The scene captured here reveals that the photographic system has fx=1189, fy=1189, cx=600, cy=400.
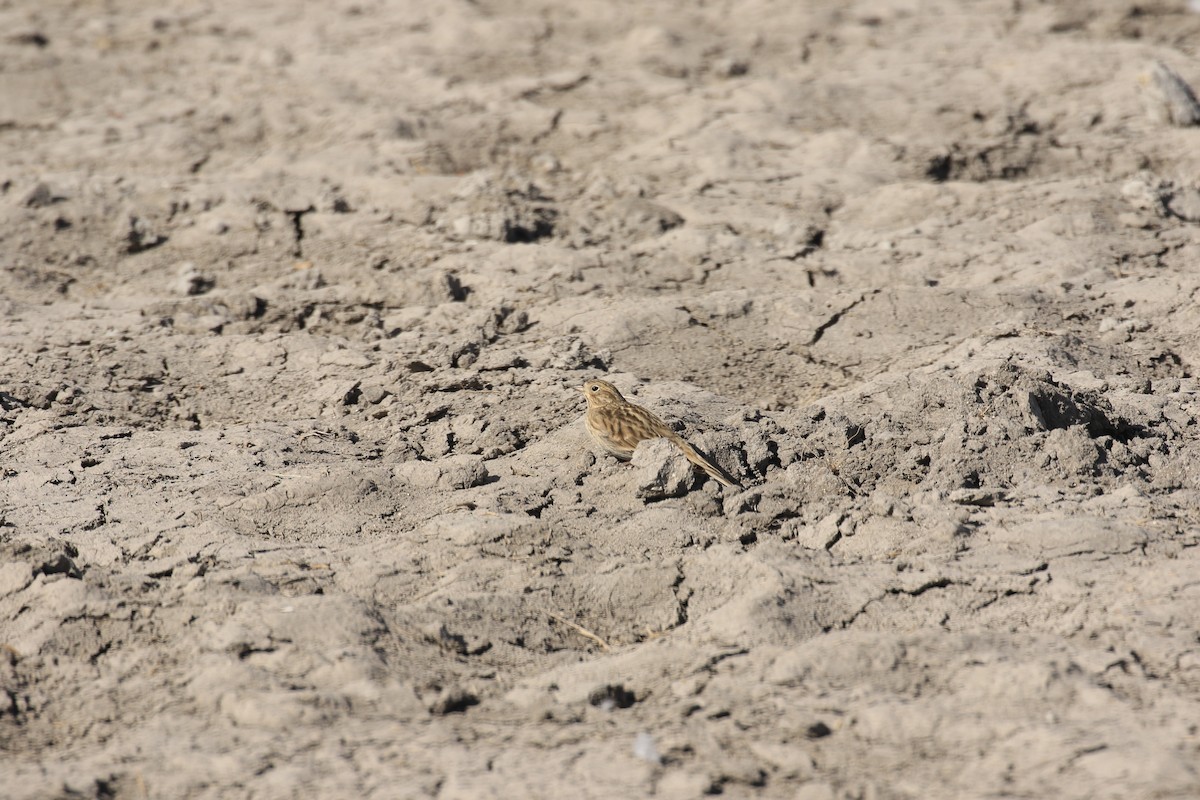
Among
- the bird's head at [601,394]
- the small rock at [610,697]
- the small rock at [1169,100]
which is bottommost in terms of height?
the small rock at [610,697]

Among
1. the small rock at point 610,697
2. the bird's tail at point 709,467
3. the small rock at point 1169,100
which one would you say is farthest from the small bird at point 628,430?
the small rock at point 1169,100

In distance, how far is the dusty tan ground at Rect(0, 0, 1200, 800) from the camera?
346 centimetres

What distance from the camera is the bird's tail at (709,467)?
4.64 metres

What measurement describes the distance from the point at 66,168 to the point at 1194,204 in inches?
274

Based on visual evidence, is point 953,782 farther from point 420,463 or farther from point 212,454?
point 212,454

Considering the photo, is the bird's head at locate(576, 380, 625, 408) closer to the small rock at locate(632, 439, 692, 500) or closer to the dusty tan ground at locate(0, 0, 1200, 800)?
the dusty tan ground at locate(0, 0, 1200, 800)

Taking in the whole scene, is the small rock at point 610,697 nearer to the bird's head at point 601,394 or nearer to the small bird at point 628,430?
the small bird at point 628,430

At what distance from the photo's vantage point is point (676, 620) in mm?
4047

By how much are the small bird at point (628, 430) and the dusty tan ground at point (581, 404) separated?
0.32 feet

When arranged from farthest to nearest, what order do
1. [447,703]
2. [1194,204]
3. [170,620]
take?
[1194,204] < [170,620] < [447,703]

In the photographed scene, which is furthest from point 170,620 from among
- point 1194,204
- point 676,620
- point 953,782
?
point 1194,204

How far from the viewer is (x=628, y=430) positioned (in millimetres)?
4797

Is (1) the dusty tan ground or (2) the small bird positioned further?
(2) the small bird

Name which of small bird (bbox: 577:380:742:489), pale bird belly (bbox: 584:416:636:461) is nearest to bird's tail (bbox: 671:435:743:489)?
small bird (bbox: 577:380:742:489)
